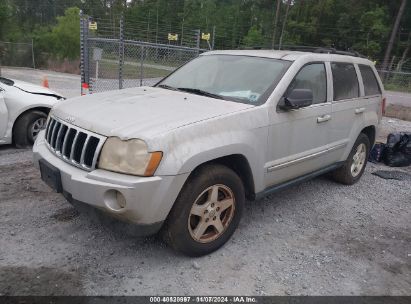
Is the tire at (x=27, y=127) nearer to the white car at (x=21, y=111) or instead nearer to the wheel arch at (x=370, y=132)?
the white car at (x=21, y=111)

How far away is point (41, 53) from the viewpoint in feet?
98.8

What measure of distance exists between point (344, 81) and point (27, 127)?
184 inches

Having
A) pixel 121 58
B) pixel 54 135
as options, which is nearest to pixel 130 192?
pixel 54 135

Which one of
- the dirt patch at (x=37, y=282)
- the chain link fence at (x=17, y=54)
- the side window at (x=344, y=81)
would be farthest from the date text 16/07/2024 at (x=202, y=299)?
the chain link fence at (x=17, y=54)

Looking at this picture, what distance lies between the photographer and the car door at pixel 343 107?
15.8ft

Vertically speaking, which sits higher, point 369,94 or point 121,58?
point 369,94

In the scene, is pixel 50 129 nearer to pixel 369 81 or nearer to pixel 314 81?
pixel 314 81

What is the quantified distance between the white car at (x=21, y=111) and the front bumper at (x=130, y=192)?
3.52m

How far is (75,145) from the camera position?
326cm

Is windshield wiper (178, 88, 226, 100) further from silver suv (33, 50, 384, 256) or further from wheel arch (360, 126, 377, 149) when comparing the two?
wheel arch (360, 126, 377, 149)

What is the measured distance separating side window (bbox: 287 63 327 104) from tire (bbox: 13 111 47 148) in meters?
4.21

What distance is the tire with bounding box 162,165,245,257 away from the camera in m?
3.23

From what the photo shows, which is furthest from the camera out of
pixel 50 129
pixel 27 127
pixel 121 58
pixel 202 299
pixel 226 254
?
pixel 121 58

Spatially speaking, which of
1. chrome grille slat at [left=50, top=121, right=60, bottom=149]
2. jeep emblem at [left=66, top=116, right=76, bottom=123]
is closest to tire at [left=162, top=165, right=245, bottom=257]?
jeep emblem at [left=66, top=116, right=76, bottom=123]
